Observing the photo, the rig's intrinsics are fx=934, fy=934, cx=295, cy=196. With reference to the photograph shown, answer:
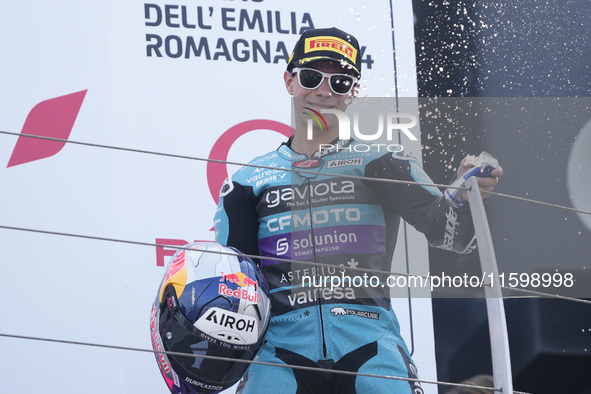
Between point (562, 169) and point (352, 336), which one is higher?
point (562, 169)

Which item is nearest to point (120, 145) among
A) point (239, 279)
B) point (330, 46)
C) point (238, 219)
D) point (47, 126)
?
point (47, 126)

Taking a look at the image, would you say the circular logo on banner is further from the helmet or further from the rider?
the helmet

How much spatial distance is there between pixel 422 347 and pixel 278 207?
73cm

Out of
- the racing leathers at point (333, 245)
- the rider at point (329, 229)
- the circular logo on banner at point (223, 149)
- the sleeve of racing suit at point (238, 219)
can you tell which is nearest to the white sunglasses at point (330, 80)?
the rider at point (329, 229)

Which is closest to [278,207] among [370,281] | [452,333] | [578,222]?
[370,281]

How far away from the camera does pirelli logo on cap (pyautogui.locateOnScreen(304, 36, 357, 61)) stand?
2.11m

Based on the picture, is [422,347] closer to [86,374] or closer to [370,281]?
[370,281]

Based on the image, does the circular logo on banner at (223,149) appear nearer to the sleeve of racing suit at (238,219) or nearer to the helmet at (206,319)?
the sleeve of racing suit at (238,219)

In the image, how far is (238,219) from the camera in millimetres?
2029

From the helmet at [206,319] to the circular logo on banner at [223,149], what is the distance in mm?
683

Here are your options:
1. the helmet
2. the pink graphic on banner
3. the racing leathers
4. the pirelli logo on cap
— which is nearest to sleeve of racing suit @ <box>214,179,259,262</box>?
the racing leathers

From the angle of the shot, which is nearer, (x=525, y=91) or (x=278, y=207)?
(x=278, y=207)

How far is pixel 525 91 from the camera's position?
2.91 m

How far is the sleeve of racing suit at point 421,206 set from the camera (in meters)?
1.86
